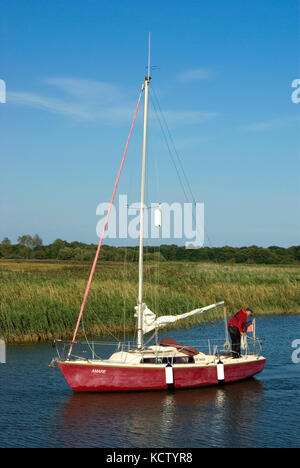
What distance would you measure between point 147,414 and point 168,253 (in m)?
87.5

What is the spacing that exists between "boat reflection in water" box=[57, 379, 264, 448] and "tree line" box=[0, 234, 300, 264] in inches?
Answer: 2967

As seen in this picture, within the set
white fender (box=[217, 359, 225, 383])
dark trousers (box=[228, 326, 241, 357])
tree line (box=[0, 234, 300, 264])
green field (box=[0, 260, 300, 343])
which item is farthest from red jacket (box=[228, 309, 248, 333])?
tree line (box=[0, 234, 300, 264])

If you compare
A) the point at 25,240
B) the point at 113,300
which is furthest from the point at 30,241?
the point at 113,300

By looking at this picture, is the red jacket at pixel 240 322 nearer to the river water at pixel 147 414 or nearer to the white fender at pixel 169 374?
the river water at pixel 147 414

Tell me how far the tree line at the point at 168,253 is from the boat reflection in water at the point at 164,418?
75.4 m

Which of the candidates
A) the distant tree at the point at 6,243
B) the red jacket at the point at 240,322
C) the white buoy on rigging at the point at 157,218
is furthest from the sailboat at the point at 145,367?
the distant tree at the point at 6,243

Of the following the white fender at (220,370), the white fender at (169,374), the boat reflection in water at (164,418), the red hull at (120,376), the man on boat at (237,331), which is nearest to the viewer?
the boat reflection in water at (164,418)

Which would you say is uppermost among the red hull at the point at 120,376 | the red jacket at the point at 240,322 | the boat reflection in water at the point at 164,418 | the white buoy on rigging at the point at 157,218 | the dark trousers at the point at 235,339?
the white buoy on rigging at the point at 157,218

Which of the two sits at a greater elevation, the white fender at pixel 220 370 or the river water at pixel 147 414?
the white fender at pixel 220 370

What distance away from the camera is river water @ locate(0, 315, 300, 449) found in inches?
693

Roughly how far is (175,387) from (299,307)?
26.8 metres

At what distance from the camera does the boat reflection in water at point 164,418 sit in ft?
57.5

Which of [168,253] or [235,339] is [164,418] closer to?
[235,339]

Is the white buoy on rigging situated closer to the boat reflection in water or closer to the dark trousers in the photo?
the dark trousers
